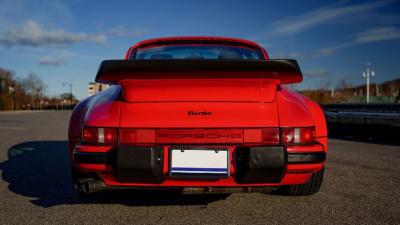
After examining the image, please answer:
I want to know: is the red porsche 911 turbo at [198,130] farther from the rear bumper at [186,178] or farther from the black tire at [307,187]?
the black tire at [307,187]

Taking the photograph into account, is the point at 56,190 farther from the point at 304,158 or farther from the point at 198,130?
the point at 304,158

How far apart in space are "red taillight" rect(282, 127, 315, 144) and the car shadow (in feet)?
3.49

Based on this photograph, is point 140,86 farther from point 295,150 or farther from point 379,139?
point 379,139

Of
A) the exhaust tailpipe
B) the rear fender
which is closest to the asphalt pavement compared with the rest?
the exhaust tailpipe

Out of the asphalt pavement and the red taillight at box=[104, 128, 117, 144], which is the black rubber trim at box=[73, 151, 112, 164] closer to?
the red taillight at box=[104, 128, 117, 144]

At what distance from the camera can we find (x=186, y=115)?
103 inches

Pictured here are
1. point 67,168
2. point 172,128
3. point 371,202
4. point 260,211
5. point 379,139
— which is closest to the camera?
point 172,128

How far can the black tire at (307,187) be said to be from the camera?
10.9 feet

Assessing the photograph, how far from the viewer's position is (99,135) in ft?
8.69

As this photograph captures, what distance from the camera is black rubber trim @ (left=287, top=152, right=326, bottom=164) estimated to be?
2.61 m

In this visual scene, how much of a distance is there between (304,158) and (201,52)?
166 centimetres

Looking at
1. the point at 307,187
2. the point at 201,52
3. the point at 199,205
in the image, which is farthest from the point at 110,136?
the point at 307,187

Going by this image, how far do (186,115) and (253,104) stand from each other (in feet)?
1.58

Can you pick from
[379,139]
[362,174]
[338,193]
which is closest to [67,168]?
[338,193]
